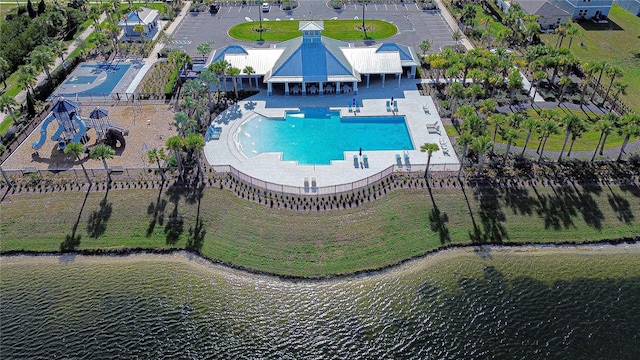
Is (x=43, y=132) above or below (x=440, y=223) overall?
above

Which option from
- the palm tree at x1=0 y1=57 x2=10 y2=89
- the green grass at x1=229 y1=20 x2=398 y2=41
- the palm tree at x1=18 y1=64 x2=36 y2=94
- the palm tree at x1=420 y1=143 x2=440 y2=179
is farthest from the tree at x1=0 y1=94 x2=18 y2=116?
the palm tree at x1=420 y1=143 x2=440 y2=179

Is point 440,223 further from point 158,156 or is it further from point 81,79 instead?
point 81,79

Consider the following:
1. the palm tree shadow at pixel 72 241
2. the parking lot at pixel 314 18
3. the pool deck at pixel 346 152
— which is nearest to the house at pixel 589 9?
the parking lot at pixel 314 18

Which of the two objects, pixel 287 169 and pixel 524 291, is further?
pixel 287 169

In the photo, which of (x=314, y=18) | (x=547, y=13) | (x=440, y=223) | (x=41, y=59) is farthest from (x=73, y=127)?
Result: (x=547, y=13)

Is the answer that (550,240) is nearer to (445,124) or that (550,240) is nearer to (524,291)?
(524,291)

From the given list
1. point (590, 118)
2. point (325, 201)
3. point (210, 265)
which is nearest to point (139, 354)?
point (210, 265)

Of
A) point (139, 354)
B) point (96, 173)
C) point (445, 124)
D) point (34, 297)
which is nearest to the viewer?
point (139, 354)
